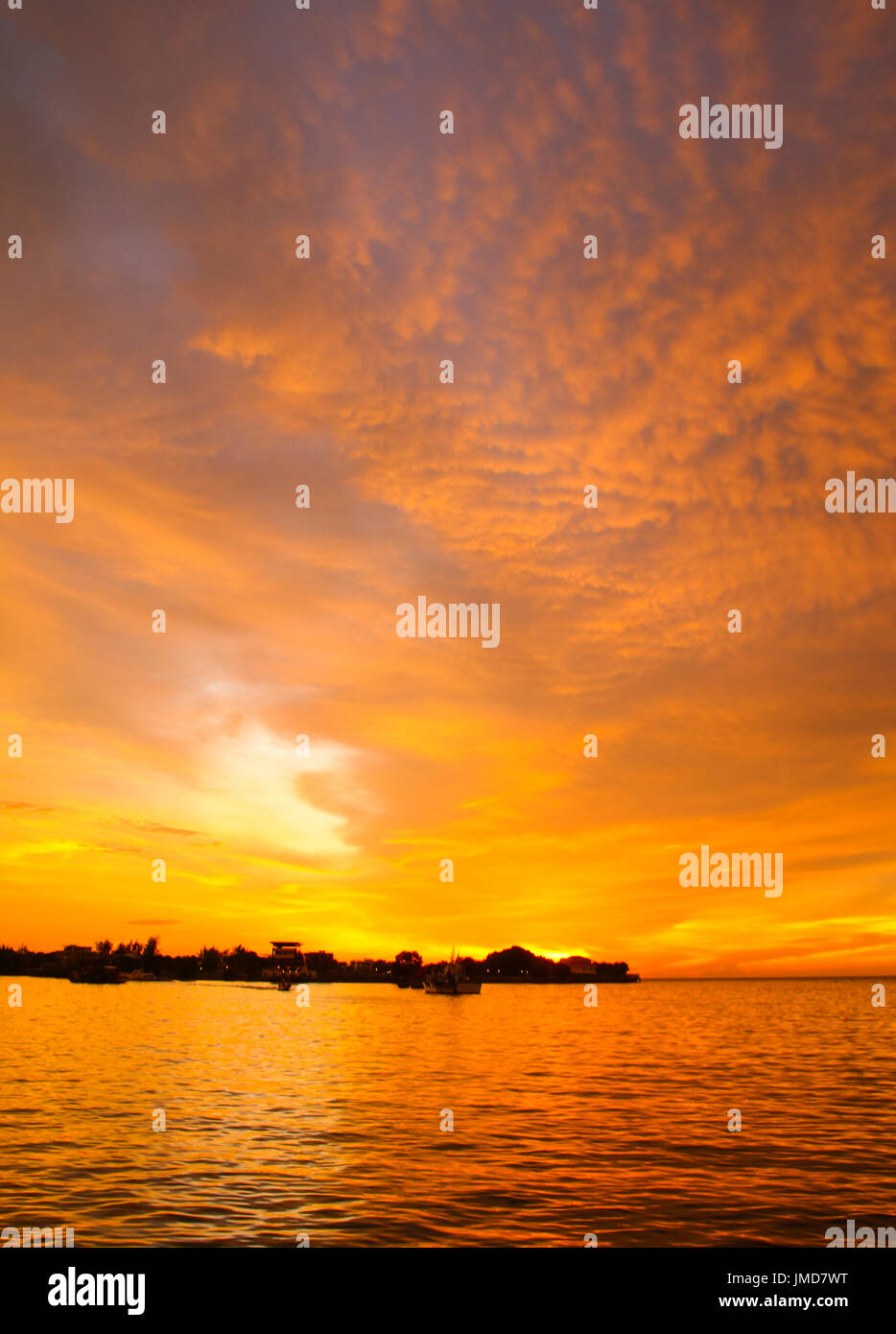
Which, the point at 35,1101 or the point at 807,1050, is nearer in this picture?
the point at 35,1101

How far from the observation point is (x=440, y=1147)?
30266mm

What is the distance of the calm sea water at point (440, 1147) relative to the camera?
Result: 844 inches

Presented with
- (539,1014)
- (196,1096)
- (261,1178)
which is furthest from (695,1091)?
(539,1014)

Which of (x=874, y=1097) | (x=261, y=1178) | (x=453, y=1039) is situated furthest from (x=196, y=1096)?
(x=453, y=1039)

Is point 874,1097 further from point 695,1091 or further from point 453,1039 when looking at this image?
point 453,1039

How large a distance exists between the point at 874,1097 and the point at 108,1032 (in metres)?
68.7

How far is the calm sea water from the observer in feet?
70.3

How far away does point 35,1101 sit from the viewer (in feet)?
130
